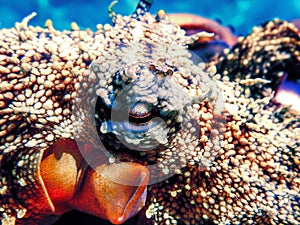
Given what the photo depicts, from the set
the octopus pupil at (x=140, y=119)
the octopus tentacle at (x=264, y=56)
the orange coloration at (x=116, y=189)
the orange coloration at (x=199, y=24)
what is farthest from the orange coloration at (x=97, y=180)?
the orange coloration at (x=199, y=24)

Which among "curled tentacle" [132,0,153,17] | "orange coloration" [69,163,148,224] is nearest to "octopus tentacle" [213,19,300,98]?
"curled tentacle" [132,0,153,17]

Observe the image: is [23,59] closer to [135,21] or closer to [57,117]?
[57,117]

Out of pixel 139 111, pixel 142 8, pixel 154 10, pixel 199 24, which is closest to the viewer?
pixel 139 111

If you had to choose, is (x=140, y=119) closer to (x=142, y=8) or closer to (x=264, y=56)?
(x=142, y=8)

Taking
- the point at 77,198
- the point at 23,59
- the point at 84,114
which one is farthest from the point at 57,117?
the point at 77,198

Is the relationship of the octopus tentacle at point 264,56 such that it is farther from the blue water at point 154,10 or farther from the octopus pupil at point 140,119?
the blue water at point 154,10

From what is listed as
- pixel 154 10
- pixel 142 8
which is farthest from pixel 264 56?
pixel 154 10
